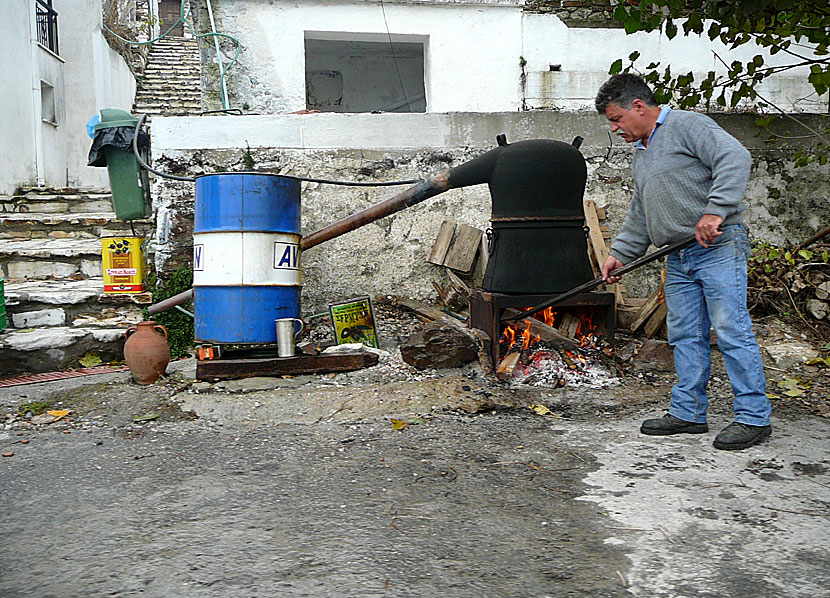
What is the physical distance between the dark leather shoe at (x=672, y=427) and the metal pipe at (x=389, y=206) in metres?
2.37

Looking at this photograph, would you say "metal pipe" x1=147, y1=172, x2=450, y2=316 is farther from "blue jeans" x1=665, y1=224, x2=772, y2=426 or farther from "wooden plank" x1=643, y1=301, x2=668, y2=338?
"blue jeans" x1=665, y1=224, x2=772, y2=426

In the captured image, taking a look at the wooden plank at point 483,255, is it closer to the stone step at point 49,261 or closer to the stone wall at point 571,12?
the stone step at point 49,261

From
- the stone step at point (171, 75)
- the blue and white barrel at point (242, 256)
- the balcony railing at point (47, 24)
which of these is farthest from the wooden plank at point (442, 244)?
the stone step at point (171, 75)

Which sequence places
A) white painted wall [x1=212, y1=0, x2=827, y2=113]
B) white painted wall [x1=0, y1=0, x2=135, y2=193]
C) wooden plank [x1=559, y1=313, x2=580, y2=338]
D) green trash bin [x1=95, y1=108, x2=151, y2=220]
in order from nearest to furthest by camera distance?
wooden plank [x1=559, y1=313, x2=580, y2=338], green trash bin [x1=95, y1=108, x2=151, y2=220], white painted wall [x1=212, y1=0, x2=827, y2=113], white painted wall [x1=0, y1=0, x2=135, y2=193]

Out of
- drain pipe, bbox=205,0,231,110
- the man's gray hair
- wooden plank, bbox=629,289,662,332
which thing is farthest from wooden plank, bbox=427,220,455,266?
drain pipe, bbox=205,0,231,110

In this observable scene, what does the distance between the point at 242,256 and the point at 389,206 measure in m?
1.25

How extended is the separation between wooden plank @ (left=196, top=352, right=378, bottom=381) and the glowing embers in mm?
1070

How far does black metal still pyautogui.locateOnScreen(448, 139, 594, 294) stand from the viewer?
4.73 metres

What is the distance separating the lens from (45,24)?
13320 mm

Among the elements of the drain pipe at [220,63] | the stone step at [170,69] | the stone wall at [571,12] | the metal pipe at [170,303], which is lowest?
the metal pipe at [170,303]

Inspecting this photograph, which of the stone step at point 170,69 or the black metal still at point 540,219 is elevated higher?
the stone step at point 170,69

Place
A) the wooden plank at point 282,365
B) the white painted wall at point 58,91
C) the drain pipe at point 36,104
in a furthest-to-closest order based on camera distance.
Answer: the drain pipe at point 36,104, the white painted wall at point 58,91, the wooden plank at point 282,365

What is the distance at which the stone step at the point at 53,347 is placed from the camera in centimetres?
539

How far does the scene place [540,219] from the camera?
4.75m
